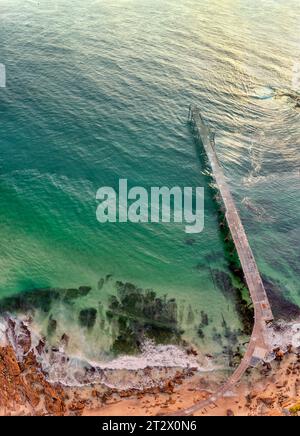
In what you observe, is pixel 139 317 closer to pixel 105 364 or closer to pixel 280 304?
pixel 105 364

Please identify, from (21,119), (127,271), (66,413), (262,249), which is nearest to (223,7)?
(21,119)

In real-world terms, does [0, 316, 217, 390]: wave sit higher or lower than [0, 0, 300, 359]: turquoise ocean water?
lower

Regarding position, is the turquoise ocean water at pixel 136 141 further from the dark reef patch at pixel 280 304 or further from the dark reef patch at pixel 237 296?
the dark reef patch at pixel 280 304

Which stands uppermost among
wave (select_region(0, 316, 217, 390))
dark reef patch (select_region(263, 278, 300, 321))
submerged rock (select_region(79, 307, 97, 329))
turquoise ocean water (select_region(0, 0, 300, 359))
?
turquoise ocean water (select_region(0, 0, 300, 359))

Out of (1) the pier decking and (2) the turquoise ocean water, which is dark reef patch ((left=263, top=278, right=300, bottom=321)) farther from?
(1) the pier decking

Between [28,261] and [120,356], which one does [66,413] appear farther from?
[28,261]

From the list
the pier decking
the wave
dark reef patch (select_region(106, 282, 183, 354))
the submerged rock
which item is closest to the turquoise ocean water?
the submerged rock
